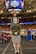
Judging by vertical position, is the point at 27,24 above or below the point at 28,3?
below

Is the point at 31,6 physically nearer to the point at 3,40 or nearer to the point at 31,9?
the point at 31,9

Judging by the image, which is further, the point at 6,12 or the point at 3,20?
the point at 6,12

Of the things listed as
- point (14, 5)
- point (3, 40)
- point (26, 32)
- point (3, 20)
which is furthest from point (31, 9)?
point (3, 40)

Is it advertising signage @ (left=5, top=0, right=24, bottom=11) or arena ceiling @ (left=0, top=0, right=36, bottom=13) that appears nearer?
advertising signage @ (left=5, top=0, right=24, bottom=11)

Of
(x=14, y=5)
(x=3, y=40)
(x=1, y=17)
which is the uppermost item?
(x=14, y=5)

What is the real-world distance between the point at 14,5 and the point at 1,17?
228 cm

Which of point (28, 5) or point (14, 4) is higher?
point (14, 4)

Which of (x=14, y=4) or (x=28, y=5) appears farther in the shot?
(x=28, y=5)

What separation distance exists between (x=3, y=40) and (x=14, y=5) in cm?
771

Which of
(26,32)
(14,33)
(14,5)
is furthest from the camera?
(14,5)

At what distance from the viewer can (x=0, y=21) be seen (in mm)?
16297

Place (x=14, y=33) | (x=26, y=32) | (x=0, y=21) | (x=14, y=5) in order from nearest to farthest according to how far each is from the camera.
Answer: (x=14, y=33)
(x=26, y=32)
(x=0, y=21)
(x=14, y=5)

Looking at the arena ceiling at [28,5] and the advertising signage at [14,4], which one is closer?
the advertising signage at [14,4]

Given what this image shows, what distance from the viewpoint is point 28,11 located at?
1814cm
